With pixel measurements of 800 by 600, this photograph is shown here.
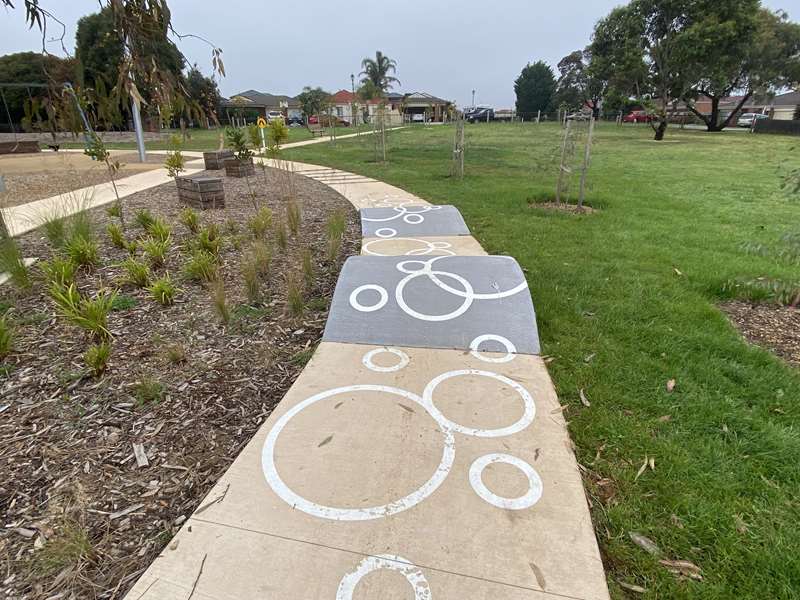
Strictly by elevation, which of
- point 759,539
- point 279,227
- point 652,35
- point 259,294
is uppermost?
point 652,35

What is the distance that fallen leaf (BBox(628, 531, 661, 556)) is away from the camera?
1488 mm

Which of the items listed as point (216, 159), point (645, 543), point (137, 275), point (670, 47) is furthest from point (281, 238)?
point (670, 47)

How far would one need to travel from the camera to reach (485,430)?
196 centimetres

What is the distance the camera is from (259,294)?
3.34 m

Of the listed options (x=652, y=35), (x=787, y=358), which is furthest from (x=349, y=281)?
(x=652, y=35)

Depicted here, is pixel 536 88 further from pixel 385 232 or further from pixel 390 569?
pixel 390 569

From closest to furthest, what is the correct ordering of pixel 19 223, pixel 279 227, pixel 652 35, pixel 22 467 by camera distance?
pixel 22 467 < pixel 279 227 < pixel 19 223 < pixel 652 35

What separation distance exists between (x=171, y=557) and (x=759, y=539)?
80.5 inches

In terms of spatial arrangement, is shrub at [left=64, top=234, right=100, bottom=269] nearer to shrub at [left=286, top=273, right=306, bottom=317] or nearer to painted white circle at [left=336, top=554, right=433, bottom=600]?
shrub at [left=286, top=273, right=306, bottom=317]

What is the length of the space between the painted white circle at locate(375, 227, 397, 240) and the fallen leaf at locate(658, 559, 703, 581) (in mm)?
3899

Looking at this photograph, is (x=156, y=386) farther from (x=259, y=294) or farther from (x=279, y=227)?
(x=279, y=227)

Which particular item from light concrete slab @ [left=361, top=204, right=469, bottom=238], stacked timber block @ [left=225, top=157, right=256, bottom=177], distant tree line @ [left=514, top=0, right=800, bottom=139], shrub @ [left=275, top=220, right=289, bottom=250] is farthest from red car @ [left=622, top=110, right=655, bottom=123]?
shrub @ [left=275, top=220, right=289, bottom=250]

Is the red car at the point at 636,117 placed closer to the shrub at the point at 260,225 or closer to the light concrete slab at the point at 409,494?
the shrub at the point at 260,225

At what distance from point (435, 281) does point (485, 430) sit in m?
1.56
